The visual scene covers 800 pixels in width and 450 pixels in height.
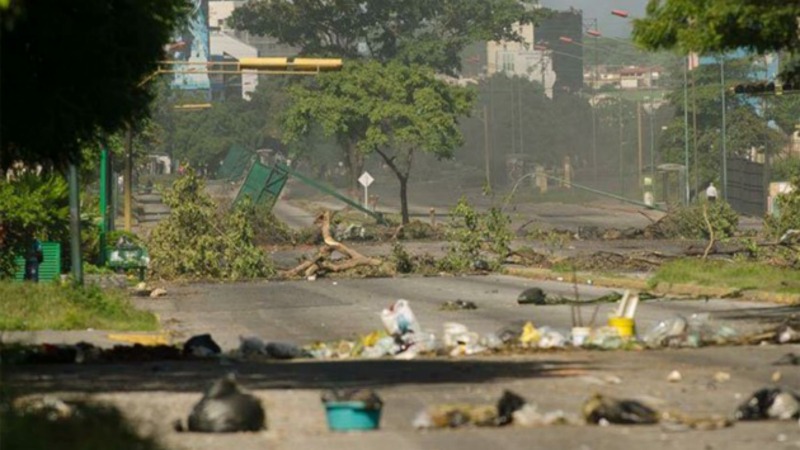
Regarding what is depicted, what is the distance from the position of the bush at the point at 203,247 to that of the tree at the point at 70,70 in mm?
26351

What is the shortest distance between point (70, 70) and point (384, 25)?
10389 centimetres

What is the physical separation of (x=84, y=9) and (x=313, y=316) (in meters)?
13.5

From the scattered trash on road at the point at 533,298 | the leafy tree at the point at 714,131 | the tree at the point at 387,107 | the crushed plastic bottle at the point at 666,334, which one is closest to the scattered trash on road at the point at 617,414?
the crushed plastic bottle at the point at 666,334

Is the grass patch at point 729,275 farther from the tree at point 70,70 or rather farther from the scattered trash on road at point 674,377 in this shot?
the scattered trash on road at point 674,377

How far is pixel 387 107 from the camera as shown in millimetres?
97938

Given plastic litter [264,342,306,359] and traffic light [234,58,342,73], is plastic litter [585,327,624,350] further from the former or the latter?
traffic light [234,58,342,73]

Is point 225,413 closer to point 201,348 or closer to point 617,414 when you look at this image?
point 617,414

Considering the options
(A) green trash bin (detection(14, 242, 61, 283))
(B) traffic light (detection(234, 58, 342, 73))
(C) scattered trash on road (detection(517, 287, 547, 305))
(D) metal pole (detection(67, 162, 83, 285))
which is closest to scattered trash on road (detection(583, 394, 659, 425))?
(C) scattered trash on road (detection(517, 287, 547, 305))

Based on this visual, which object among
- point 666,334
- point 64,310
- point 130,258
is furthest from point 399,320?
point 130,258

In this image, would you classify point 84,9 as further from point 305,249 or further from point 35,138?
point 305,249

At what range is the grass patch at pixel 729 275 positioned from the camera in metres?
37.8

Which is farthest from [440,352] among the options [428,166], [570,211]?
[428,166]

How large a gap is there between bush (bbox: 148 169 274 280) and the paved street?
1526 cm

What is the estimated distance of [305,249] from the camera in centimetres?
6638
